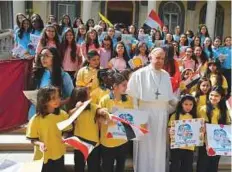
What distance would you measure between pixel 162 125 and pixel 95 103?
0.87 metres

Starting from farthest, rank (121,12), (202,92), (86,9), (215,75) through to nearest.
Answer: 1. (121,12)
2. (86,9)
3. (215,75)
4. (202,92)

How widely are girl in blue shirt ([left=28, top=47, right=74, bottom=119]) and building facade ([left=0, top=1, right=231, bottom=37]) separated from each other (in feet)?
59.9

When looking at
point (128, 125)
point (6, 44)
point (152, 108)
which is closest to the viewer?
point (128, 125)

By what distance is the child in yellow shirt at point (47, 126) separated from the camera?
384cm

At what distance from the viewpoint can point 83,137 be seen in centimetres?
412

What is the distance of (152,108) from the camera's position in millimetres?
4512

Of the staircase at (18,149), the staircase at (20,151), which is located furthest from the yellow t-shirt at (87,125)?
the staircase at (20,151)

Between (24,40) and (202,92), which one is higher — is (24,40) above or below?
above

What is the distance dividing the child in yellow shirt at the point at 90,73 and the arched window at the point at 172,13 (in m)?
20.0

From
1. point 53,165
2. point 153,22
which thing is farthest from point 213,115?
point 153,22

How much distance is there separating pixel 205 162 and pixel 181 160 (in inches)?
12.5

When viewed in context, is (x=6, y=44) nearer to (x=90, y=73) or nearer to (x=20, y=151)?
(x=20, y=151)

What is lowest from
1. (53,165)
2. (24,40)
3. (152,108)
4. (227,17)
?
(53,165)

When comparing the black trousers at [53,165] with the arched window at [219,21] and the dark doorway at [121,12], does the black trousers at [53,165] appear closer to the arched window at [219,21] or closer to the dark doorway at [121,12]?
the dark doorway at [121,12]
